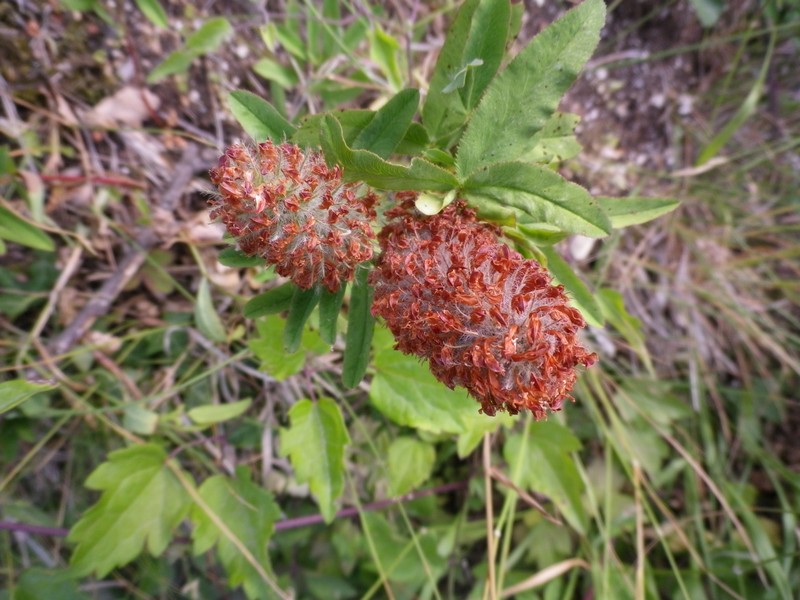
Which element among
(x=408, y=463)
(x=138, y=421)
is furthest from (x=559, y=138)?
(x=138, y=421)

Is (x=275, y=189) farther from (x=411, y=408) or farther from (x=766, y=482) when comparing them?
(x=766, y=482)

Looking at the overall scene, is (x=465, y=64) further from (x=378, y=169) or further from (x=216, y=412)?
(x=216, y=412)

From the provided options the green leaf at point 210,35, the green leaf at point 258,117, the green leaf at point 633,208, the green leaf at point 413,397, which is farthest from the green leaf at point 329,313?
the green leaf at point 210,35

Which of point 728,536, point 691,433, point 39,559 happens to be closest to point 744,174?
point 691,433

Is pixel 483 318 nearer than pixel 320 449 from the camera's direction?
Yes

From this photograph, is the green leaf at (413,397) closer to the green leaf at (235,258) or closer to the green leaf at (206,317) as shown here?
the green leaf at (206,317)

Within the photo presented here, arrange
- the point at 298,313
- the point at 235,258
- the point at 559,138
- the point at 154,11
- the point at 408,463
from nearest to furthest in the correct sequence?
the point at 235,258, the point at 298,313, the point at 559,138, the point at 154,11, the point at 408,463
